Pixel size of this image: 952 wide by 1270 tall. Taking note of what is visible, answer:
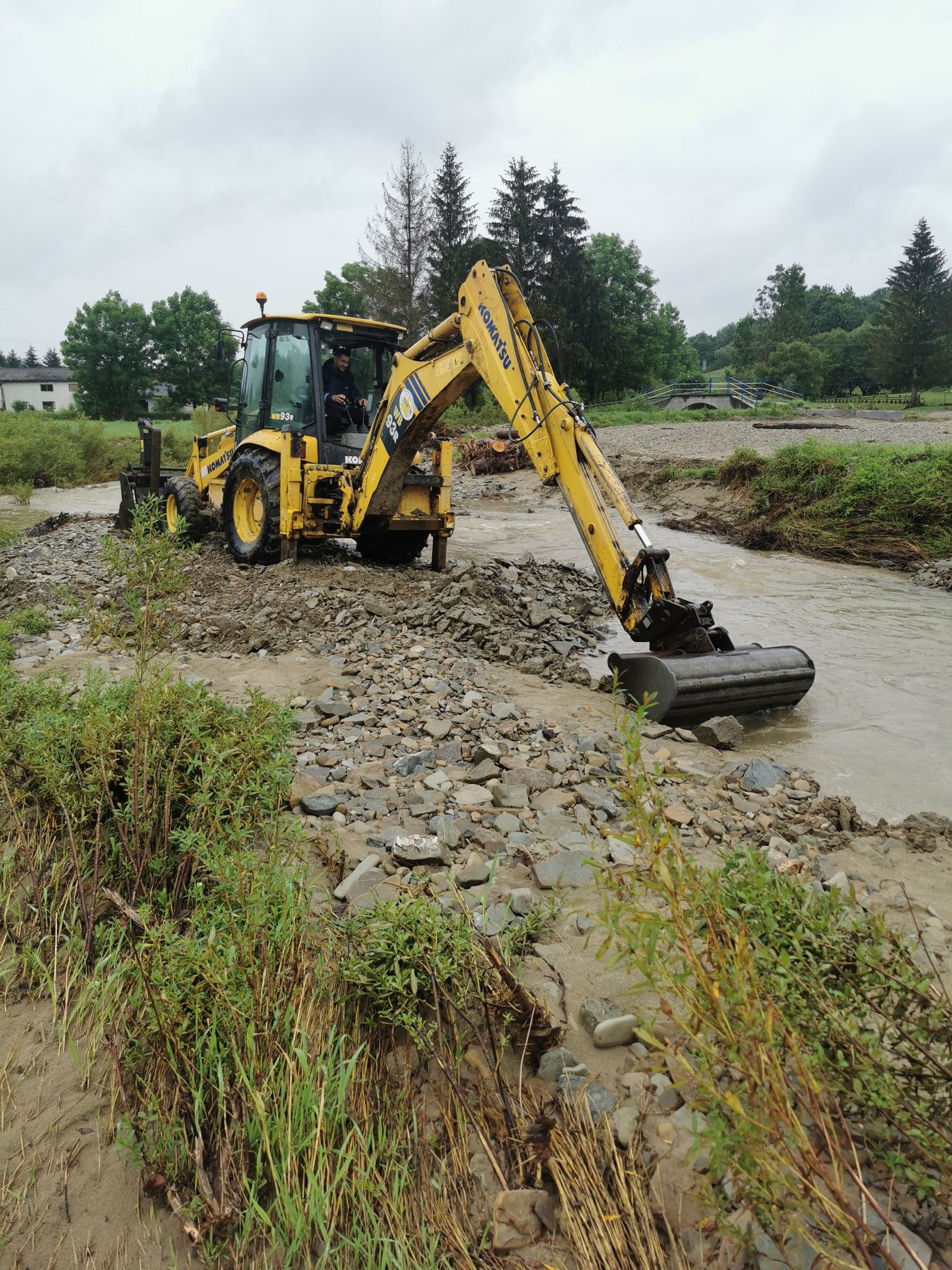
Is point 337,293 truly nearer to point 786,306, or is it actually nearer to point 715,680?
point 786,306

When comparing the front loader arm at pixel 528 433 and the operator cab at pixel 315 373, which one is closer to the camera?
the front loader arm at pixel 528 433

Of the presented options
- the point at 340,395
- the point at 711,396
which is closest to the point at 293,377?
the point at 340,395

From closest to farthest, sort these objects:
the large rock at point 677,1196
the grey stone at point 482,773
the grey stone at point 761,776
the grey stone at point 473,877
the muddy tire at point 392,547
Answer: the large rock at point 677,1196, the grey stone at point 473,877, the grey stone at point 482,773, the grey stone at point 761,776, the muddy tire at point 392,547

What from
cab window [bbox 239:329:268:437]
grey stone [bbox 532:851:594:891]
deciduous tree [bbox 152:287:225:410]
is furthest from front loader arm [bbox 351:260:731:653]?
deciduous tree [bbox 152:287:225:410]

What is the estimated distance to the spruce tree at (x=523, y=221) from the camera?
4769cm

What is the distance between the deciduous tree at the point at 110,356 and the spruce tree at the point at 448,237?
30.9 metres

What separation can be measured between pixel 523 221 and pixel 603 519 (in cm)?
4750

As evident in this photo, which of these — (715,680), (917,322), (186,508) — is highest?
(917,322)

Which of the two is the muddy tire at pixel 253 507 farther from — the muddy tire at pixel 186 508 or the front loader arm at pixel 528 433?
the front loader arm at pixel 528 433

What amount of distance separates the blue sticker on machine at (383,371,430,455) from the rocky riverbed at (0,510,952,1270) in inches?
64.8

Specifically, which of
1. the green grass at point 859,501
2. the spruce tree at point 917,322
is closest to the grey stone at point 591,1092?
the green grass at point 859,501

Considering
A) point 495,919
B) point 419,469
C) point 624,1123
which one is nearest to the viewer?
point 624,1123

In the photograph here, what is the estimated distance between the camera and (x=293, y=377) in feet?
31.4

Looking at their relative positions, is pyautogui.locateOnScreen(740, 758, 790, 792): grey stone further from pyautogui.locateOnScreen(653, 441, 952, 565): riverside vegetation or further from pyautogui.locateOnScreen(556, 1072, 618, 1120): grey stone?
pyautogui.locateOnScreen(653, 441, 952, 565): riverside vegetation
